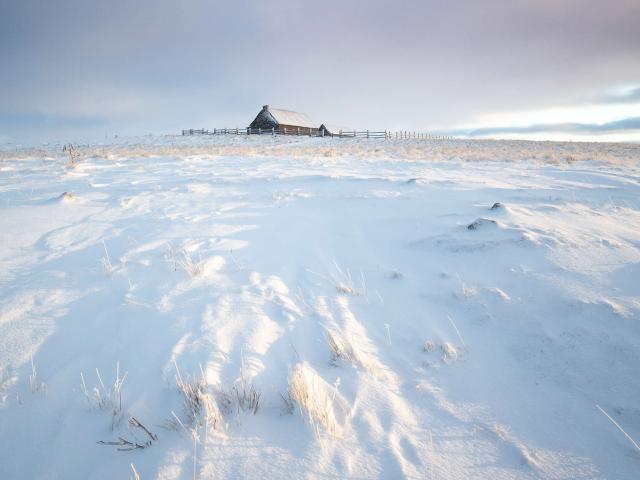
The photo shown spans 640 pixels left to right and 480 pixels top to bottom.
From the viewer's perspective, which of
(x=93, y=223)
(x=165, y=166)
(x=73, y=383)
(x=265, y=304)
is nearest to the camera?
(x=73, y=383)

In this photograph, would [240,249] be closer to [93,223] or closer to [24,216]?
[93,223]

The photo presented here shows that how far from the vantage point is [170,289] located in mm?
3047

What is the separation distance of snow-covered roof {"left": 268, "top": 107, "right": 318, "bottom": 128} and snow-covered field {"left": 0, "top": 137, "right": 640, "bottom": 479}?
42.5m

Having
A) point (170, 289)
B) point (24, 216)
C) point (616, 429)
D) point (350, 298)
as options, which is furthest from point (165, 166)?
point (616, 429)

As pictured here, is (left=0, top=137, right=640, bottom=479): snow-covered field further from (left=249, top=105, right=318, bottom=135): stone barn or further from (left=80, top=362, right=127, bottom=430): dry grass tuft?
(left=249, top=105, right=318, bottom=135): stone barn

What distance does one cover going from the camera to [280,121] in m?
43.5

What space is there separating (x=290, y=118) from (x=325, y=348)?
47758 millimetres

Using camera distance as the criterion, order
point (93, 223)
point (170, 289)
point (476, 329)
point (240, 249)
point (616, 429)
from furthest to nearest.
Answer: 1. point (93, 223)
2. point (240, 249)
3. point (170, 289)
4. point (476, 329)
5. point (616, 429)

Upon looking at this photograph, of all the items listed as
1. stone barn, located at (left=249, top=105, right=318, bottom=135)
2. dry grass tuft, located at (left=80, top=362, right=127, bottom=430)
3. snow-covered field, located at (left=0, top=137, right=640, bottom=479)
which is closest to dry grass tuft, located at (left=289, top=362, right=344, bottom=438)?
snow-covered field, located at (left=0, top=137, right=640, bottom=479)

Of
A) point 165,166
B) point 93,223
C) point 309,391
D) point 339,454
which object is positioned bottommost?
point 339,454

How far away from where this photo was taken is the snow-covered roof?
43906mm

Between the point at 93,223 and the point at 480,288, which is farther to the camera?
the point at 93,223

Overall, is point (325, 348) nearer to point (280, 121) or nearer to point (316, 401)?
point (316, 401)

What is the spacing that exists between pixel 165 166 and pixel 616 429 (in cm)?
1255
